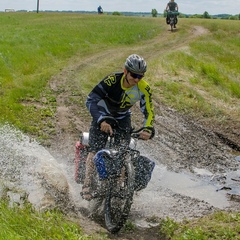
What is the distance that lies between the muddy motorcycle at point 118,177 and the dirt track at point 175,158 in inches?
11.1

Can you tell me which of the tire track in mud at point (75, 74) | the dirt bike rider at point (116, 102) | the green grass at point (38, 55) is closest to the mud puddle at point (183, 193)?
the dirt bike rider at point (116, 102)

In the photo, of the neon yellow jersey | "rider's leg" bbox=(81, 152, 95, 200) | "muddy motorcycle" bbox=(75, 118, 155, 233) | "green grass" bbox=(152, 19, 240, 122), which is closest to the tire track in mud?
"green grass" bbox=(152, 19, 240, 122)

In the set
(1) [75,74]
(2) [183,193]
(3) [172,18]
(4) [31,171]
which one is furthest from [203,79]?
(3) [172,18]

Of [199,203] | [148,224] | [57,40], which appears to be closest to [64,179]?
[148,224]

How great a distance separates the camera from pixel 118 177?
19.4 ft

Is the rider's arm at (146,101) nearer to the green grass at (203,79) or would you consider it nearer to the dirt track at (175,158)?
the dirt track at (175,158)

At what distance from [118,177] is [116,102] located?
1009mm

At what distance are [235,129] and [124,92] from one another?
6.07m

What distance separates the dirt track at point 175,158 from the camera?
7031mm

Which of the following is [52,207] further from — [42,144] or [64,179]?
[42,144]

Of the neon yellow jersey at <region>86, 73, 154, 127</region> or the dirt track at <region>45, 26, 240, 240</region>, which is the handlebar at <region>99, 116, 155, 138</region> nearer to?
the neon yellow jersey at <region>86, 73, 154, 127</region>

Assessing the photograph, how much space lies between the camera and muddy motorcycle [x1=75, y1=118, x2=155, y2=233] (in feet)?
18.6

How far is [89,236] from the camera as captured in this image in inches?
202

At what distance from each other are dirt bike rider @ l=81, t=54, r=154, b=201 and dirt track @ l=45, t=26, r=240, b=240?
1.08m
